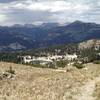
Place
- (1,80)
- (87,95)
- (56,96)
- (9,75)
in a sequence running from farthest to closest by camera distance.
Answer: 1. (9,75)
2. (1,80)
3. (87,95)
4. (56,96)

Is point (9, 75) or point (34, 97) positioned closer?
point (34, 97)

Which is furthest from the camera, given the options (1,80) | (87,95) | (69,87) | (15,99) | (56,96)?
(1,80)

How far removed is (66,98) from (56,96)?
132cm

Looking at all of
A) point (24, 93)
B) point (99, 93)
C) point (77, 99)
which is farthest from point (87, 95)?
point (24, 93)

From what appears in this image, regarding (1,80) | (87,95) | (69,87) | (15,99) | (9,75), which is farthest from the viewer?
(9,75)

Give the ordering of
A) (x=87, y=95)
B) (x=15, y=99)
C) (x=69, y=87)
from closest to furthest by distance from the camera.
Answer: (x=15, y=99), (x=87, y=95), (x=69, y=87)

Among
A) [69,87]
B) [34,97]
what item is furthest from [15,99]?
[69,87]

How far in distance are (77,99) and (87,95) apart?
12.6 feet

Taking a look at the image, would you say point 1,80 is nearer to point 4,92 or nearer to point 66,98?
point 4,92

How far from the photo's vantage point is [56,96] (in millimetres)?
33062

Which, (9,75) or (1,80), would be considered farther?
(9,75)

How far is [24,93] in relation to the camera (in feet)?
113

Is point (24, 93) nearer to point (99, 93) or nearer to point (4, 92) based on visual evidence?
point (4, 92)

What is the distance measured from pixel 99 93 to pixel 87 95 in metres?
1.29
